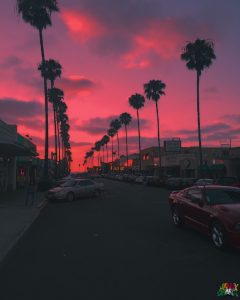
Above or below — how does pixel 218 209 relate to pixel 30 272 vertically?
above

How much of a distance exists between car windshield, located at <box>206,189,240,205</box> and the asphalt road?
1138mm

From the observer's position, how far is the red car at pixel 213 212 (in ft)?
31.7

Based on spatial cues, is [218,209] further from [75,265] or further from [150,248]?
[75,265]

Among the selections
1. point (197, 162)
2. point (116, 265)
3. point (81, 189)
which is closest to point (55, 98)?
point (197, 162)

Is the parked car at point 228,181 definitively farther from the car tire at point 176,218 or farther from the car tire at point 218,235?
the car tire at point 218,235

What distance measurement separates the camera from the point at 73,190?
2898 centimetres

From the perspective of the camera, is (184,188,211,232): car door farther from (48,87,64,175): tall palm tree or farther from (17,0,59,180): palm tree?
(48,87,64,175): tall palm tree

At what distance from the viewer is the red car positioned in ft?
31.7

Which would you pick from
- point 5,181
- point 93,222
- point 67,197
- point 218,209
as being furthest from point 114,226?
point 5,181

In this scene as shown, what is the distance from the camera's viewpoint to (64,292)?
6832 millimetres

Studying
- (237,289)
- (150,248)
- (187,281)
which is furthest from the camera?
(150,248)

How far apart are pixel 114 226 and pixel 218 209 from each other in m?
5.08

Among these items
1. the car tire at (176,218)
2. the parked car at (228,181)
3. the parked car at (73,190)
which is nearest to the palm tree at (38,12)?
the parked car at (73,190)

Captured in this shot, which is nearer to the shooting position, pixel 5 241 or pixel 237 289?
pixel 237 289
